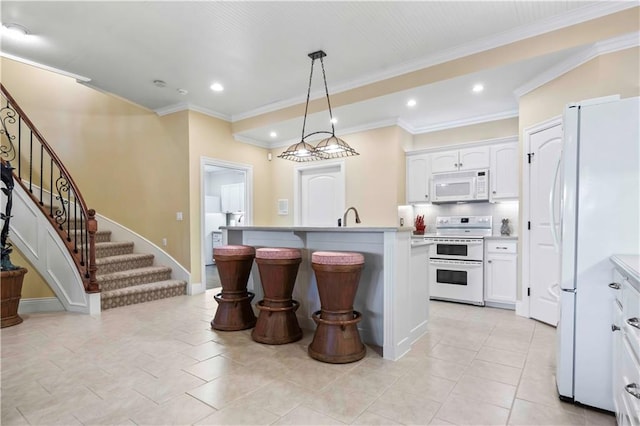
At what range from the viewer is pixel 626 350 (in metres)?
1.47

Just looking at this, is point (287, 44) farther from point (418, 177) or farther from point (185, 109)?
point (418, 177)

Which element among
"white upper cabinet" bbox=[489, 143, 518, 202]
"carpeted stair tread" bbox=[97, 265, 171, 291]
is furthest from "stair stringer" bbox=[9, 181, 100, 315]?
"white upper cabinet" bbox=[489, 143, 518, 202]

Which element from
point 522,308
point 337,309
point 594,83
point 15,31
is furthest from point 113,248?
point 594,83

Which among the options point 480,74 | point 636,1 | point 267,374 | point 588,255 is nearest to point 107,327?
point 267,374

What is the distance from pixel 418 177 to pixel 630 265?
12.3 feet

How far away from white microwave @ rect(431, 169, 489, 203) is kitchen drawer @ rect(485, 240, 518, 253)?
2.24 ft

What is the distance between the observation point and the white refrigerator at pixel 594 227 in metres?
1.81

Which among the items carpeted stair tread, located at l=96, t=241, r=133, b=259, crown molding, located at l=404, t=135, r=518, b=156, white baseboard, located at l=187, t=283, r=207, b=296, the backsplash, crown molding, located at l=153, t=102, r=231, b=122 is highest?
crown molding, located at l=153, t=102, r=231, b=122

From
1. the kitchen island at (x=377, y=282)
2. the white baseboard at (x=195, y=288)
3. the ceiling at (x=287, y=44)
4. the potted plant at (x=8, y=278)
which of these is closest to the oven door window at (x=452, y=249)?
the kitchen island at (x=377, y=282)

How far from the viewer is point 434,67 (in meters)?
3.62

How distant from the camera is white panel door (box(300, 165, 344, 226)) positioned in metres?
5.67

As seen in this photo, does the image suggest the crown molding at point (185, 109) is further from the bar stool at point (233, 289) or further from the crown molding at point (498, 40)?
the bar stool at point (233, 289)

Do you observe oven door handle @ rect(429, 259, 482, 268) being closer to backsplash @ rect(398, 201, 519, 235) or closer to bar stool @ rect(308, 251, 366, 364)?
backsplash @ rect(398, 201, 519, 235)

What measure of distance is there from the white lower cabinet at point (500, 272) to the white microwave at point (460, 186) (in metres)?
0.73
